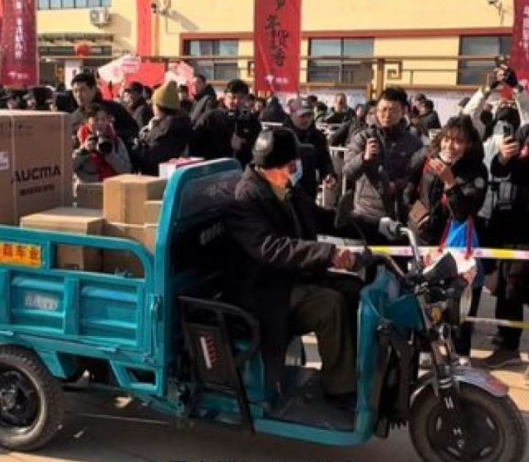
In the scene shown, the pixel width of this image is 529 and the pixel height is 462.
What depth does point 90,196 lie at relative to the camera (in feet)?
12.4

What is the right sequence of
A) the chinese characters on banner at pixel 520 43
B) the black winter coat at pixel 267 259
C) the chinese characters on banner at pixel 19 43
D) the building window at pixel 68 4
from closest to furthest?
1. the black winter coat at pixel 267 259
2. the chinese characters on banner at pixel 520 43
3. the chinese characters on banner at pixel 19 43
4. the building window at pixel 68 4

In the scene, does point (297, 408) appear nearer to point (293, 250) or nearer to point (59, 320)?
point (293, 250)

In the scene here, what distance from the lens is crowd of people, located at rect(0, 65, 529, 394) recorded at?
3098 mm

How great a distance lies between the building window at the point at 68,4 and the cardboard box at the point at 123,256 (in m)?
27.7

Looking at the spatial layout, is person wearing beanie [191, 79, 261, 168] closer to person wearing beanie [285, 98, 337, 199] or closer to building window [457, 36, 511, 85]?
person wearing beanie [285, 98, 337, 199]

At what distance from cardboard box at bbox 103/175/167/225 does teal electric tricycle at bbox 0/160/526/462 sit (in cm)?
20

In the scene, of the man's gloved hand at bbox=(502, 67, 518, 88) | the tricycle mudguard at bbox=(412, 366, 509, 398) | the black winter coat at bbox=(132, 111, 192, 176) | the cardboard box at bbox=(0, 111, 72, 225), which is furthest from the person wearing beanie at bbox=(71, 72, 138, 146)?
the tricycle mudguard at bbox=(412, 366, 509, 398)

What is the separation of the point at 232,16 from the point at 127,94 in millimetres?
17581

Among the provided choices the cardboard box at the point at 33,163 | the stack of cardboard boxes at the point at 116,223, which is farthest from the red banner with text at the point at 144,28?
the stack of cardboard boxes at the point at 116,223

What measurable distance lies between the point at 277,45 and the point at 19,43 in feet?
10.4

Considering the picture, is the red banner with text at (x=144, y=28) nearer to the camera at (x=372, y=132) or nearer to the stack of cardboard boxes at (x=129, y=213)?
the camera at (x=372, y=132)

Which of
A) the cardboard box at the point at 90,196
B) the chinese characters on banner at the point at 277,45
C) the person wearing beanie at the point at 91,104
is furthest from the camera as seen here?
the chinese characters on banner at the point at 277,45

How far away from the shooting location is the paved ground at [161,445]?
3.37 m

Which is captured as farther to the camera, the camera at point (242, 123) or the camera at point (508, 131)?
the camera at point (242, 123)
